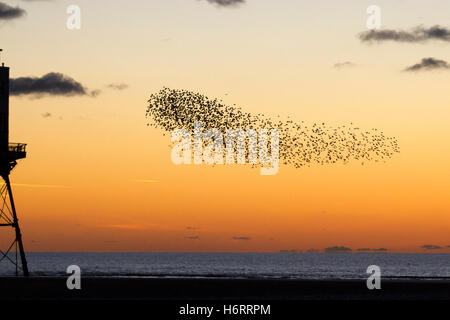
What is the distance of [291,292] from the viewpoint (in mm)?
63844

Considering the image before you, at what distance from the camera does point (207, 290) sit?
65.4 meters

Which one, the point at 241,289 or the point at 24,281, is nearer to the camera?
the point at 241,289

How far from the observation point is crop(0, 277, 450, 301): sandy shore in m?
56.8

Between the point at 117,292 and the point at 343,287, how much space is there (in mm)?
20782

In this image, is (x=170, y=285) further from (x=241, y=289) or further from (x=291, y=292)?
(x=291, y=292)

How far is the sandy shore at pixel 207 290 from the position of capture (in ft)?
186
